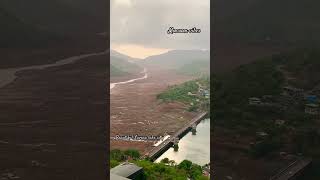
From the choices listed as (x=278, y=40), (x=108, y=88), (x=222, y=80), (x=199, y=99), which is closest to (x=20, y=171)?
(x=108, y=88)

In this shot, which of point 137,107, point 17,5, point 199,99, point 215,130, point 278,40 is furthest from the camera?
point 199,99

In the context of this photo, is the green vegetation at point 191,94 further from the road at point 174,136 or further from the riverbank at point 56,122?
the riverbank at point 56,122

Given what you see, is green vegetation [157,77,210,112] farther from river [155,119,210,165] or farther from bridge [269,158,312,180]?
bridge [269,158,312,180]

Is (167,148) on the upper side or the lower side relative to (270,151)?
lower

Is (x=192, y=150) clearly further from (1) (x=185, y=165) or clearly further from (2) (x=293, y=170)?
(2) (x=293, y=170)

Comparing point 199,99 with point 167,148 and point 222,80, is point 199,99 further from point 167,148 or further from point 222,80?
point 222,80

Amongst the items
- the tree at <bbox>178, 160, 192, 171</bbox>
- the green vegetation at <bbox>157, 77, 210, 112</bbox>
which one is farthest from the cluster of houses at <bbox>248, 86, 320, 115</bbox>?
the green vegetation at <bbox>157, 77, 210, 112</bbox>
